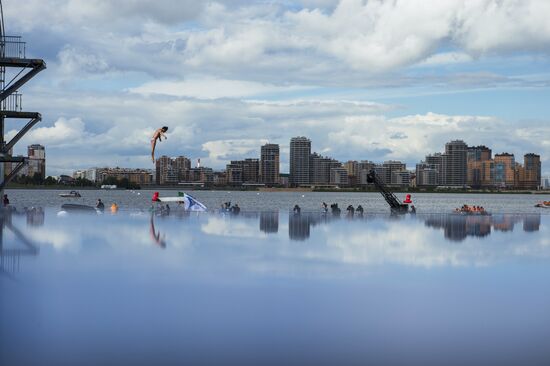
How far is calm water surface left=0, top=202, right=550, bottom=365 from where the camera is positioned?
383 inches

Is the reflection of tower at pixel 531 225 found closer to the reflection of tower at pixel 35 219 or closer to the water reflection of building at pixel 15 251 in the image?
the water reflection of building at pixel 15 251

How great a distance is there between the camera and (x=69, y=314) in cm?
1201

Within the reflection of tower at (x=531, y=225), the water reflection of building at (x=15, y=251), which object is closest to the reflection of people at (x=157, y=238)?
the water reflection of building at (x=15, y=251)

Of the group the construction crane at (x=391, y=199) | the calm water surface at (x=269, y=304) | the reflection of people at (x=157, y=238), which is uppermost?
the construction crane at (x=391, y=199)

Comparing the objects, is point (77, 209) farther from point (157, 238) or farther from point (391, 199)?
point (157, 238)

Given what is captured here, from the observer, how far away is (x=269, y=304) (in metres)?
13.2

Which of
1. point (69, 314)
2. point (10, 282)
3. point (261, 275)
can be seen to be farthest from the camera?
point (261, 275)

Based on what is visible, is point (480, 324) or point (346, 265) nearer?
point (480, 324)

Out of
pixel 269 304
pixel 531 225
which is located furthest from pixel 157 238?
pixel 531 225

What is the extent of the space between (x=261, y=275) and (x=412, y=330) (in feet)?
22.0

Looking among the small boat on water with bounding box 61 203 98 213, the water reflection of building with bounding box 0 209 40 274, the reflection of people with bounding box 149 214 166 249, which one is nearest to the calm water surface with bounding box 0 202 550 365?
the water reflection of building with bounding box 0 209 40 274

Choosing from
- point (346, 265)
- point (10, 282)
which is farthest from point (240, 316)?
point (346, 265)

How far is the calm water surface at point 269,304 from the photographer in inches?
383

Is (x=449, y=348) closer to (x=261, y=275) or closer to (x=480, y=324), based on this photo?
(x=480, y=324)
